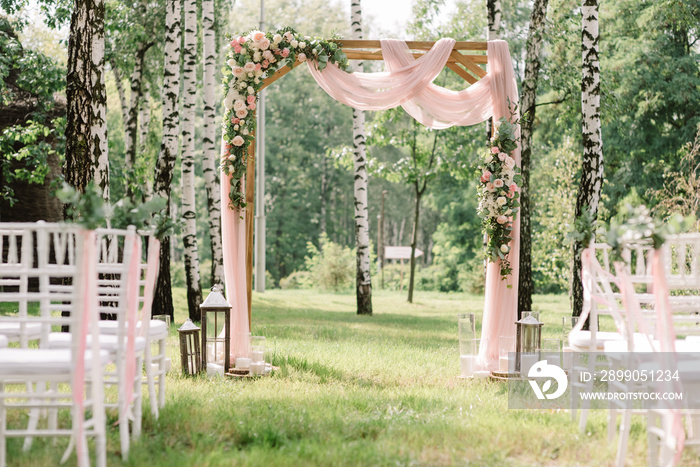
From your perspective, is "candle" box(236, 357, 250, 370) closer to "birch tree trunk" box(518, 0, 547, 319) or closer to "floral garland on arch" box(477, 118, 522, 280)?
"floral garland on arch" box(477, 118, 522, 280)

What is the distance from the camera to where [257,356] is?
256 inches

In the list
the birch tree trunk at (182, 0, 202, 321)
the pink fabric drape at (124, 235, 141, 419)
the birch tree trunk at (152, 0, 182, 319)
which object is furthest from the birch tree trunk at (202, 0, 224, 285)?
the pink fabric drape at (124, 235, 141, 419)

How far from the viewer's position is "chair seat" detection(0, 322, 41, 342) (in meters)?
4.20

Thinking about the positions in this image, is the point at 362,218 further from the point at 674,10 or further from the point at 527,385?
the point at 527,385

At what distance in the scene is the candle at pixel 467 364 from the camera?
6664 millimetres

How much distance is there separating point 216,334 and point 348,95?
9.94 ft

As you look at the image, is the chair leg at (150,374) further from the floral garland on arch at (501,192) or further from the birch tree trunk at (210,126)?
the birch tree trunk at (210,126)

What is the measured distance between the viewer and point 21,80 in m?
12.4

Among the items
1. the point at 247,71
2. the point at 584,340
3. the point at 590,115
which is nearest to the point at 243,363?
the point at 247,71

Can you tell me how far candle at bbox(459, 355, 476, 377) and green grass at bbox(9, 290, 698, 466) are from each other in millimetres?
131

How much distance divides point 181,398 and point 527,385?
10.2 ft

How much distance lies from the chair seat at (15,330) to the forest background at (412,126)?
3536mm

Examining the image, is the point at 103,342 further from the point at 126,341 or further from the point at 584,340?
the point at 584,340

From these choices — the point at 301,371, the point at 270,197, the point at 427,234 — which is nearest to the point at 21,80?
the point at 301,371
